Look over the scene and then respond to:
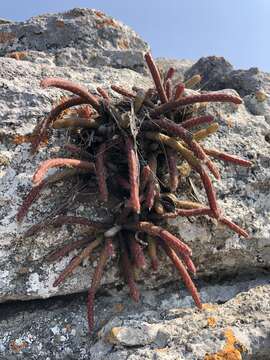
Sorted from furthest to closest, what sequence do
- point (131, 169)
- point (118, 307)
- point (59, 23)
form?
point (59, 23) < point (118, 307) < point (131, 169)

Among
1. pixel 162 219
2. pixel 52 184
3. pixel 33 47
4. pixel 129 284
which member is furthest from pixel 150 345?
pixel 33 47

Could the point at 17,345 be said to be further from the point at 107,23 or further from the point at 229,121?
the point at 107,23

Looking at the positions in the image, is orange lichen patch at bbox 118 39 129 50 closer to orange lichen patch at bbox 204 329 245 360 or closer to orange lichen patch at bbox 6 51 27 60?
orange lichen patch at bbox 6 51 27 60

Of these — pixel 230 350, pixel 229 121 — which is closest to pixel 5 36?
pixel 229 121

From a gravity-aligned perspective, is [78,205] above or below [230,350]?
above

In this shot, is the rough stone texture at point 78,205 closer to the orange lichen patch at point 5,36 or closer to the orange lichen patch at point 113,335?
the orange lichen patch at point 113,335
